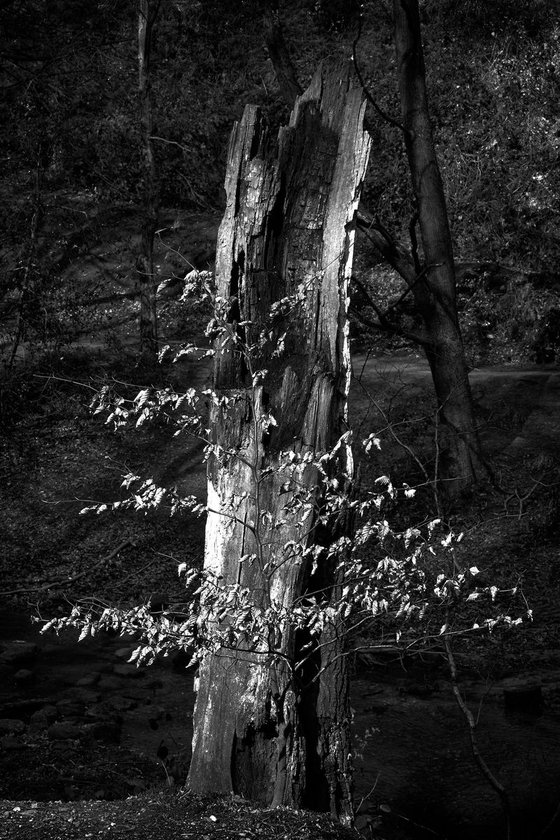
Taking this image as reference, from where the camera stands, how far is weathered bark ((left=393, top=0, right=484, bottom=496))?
13.2 meters

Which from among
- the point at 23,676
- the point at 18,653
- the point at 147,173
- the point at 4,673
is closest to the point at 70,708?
the point at 23,676

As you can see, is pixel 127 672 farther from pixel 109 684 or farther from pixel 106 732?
pixel 106 732

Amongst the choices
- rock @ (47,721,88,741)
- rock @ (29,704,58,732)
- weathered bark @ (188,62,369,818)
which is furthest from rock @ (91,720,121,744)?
weathered bark @ (188,62,369,818)

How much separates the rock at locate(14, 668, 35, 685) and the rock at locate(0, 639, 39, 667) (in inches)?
12.9

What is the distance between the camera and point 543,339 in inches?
712

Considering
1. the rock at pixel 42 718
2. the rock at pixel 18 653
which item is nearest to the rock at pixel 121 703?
the rock at pixel 42 718

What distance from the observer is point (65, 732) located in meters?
7.86

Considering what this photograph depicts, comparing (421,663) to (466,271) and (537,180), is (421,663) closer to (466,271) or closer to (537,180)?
(466,271)

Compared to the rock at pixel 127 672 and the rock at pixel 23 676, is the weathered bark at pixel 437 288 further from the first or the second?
the rock at pixel 23 676

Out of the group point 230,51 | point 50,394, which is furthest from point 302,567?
point 230,51

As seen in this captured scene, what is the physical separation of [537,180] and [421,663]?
1417cm

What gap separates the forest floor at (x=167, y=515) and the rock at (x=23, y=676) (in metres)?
0.09

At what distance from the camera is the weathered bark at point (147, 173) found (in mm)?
18047

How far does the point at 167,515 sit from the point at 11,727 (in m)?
6.35
